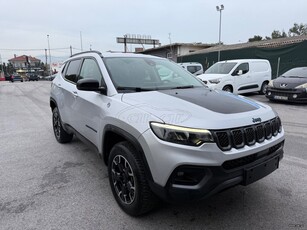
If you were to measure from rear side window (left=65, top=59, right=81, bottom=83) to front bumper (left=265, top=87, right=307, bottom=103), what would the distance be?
8.33 metres

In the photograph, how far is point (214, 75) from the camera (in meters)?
11.7

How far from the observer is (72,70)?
4734 mm

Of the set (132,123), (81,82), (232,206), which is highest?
(81,82)

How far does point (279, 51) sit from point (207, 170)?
16887 mm

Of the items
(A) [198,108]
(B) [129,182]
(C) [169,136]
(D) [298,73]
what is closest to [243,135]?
(A) [198,108]

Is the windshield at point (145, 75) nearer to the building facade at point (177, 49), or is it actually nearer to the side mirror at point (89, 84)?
the side mirror at point (89, 84)

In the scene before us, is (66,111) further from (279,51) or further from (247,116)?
(279,51)

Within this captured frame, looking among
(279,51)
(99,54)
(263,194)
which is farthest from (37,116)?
(279,51)

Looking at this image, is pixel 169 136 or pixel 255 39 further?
pixel 255 39

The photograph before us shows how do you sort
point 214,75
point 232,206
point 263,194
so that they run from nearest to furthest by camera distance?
point 232,206
point 263,194
point 214,75

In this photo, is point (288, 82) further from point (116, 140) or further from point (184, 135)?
point (184, 135)

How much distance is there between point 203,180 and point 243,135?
0.56m

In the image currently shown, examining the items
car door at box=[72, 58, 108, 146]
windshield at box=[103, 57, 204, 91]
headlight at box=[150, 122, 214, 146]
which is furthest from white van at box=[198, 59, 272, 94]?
headlight at box=[150, 122, 214, 146]

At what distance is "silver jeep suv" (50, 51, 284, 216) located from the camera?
2201mm
